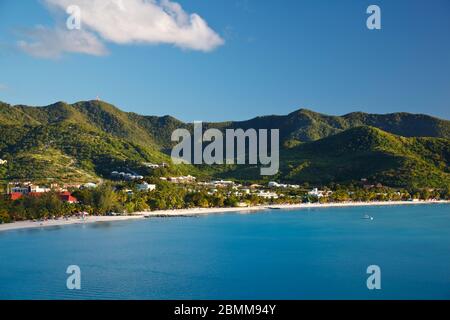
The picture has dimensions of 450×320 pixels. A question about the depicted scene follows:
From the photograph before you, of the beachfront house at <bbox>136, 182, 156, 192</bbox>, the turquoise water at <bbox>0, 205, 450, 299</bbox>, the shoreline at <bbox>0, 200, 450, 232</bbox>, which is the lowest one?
the turquoise water at <bbox>0, 205, 450, 299</bbox>

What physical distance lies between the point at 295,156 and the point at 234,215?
199 ft

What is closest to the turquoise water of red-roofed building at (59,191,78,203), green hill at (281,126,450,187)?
red-roofed building at (59,191,78,203)

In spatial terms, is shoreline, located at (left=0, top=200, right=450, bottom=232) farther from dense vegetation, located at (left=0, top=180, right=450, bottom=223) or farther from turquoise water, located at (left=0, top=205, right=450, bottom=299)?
dense vegetation, located at (left=0, top=180, right=450, bottom=223)

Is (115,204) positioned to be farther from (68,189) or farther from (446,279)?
(446,279)

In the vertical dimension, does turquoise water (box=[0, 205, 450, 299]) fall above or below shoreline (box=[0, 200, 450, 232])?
below

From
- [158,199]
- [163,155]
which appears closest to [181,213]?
[158,199]

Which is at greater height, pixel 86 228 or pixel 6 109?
pixel 6 109

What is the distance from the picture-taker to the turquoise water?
78.2ft

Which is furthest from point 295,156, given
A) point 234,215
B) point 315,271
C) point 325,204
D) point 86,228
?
point 315,271

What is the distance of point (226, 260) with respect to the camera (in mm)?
31484

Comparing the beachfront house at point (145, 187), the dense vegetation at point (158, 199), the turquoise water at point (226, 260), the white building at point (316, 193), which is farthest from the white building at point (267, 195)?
the turquoise water at point (226, 260)

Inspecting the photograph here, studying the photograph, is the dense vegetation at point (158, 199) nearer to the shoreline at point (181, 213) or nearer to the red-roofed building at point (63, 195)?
the red-roofed building at point (63, 195)

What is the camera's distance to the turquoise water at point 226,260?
23.8 metres

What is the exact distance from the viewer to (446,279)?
26094 mm
